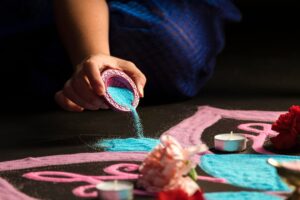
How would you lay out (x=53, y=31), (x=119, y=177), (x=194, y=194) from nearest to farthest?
(x=194, y=194), (x=119, y=177), (x=53, y=31)

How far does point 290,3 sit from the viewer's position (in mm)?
2725

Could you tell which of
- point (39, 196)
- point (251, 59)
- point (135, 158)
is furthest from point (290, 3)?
point (39, 196)

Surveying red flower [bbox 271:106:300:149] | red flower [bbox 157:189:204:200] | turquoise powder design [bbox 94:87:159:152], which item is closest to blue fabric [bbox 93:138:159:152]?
turquoise powder design [bbox 94:87:159:152]

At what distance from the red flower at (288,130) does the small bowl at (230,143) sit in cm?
5

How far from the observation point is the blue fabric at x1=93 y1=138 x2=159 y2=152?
1057mm

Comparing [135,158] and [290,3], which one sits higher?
[290,3]

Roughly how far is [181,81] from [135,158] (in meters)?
0.43

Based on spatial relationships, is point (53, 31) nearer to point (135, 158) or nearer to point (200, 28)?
point (200, 28)

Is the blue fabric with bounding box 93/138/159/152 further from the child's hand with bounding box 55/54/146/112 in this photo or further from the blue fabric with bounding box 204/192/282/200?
the blue fabric with bounding box 204/192/282/200

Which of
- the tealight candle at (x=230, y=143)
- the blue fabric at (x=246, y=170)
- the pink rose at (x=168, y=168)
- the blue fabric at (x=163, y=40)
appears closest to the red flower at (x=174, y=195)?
the pink rose at (x=168, y=168)

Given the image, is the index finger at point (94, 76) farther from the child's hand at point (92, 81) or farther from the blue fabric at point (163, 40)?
the blue fabric at point (163, 40)

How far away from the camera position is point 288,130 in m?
1.06

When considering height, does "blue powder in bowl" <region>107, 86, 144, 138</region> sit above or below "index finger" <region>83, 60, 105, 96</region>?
below

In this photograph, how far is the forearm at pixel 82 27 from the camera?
4.04 feet
